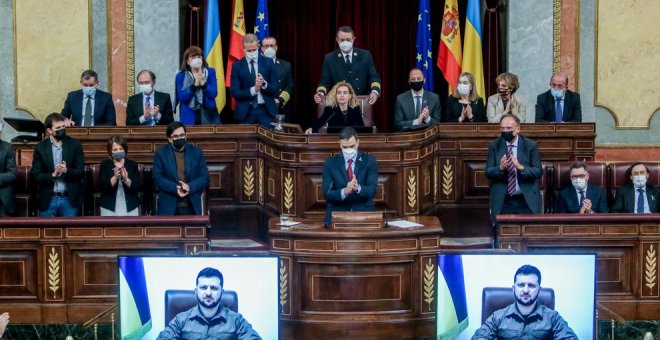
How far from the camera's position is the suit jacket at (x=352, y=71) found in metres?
11.9

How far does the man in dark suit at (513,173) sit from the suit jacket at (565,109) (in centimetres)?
166

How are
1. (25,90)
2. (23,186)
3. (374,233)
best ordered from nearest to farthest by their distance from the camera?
1. (374,233)
2. (23,186)
3. (25,90)

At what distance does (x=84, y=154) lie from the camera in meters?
11.2

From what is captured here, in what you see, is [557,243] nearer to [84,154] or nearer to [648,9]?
[84,154]

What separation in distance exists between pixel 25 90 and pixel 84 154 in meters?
2.69

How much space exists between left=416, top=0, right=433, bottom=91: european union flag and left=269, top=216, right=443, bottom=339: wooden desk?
224 inches

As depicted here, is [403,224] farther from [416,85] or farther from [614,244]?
[416,85]

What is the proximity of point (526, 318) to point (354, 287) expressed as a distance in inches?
75.7

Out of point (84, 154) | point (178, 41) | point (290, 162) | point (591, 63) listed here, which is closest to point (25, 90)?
point (178, 41)

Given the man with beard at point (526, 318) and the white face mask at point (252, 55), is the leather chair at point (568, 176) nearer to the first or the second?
the white face mask at point (252, 55)

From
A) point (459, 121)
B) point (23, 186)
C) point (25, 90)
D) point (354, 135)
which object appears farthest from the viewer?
point (25, 90)

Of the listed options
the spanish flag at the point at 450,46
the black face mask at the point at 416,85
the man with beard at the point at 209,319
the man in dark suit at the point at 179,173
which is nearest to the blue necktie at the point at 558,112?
the black face mask at the point at 416,85

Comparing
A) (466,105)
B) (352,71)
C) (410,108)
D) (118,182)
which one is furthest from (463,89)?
(118,182)

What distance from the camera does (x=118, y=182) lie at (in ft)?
33.5
